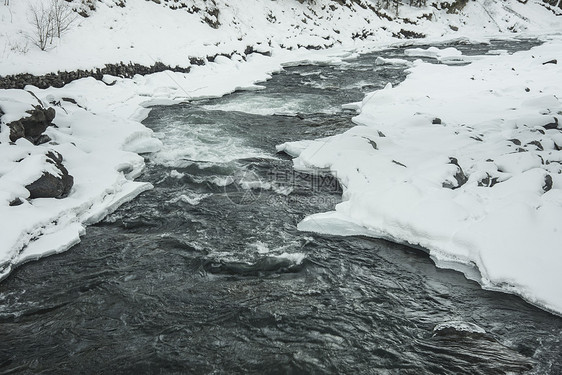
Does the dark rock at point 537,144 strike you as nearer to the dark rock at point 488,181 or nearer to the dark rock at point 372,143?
the dark rock at point 488,181

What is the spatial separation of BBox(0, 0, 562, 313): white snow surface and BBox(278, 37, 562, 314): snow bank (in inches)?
0.8

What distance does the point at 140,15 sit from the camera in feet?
55.7

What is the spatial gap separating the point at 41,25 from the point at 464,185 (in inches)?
507

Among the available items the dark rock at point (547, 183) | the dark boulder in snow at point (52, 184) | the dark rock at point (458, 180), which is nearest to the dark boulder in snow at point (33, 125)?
the dark boulder in snow at point (52, 184)

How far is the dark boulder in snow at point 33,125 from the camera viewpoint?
6.47 meters

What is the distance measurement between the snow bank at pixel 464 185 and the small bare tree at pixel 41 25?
8683mm

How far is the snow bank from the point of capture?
172 inches

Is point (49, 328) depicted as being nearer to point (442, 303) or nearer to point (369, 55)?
point (442, 303)

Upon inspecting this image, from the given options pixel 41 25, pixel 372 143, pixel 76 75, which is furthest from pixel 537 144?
pixel 41 25

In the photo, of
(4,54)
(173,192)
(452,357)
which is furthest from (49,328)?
(4,54)

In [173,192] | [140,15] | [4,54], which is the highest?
[140,15]

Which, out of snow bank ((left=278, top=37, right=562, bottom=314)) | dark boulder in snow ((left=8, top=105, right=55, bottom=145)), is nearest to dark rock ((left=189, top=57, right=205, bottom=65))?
snow bank ((left=278, top=37, right=562, bottom=314))

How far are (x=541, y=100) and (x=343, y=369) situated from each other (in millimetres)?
10436

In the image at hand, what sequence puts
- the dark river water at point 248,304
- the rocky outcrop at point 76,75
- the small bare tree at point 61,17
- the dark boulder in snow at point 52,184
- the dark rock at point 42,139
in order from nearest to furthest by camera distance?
the dark river water at point 248,304 < the dark boulder in snow at point 52,184 < the dark rock at point 42,139 < the rocky outcrop at point 76,75 < the small bare tree at point 61,17
